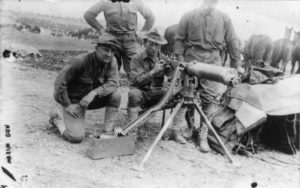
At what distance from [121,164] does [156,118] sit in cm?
222

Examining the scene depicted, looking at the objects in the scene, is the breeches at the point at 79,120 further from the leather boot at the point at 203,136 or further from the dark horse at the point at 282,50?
the dark horse at the point at 282,50

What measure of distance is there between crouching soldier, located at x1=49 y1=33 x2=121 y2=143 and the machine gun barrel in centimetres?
96

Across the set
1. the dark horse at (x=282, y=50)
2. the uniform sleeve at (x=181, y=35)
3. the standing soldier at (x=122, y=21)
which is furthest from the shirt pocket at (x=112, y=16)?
the dark horse at (x=282, y=50)

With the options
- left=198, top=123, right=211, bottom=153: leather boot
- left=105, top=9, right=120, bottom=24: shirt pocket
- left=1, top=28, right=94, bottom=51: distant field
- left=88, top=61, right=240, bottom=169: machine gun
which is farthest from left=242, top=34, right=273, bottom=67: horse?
left=1, top=28, right=94, bottom=51: distant field

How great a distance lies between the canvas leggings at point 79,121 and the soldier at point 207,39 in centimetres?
131

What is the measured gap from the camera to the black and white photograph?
393cm

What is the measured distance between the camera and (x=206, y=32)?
5.41m

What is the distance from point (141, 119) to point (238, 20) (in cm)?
521

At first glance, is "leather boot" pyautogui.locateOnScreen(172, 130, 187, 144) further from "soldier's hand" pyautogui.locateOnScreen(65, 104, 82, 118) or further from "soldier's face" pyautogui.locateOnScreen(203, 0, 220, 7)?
"soldier's face" pyautogui.locateOnScreen(203, 0, 220, 7)

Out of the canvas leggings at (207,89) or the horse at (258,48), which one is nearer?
the canvas leggings at (207,89)

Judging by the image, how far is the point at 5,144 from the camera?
4.07m

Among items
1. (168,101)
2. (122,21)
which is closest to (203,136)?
(168,101)

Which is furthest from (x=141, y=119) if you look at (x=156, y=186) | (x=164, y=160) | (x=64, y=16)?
(x=64, y=16)

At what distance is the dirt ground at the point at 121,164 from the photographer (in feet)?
12.0
